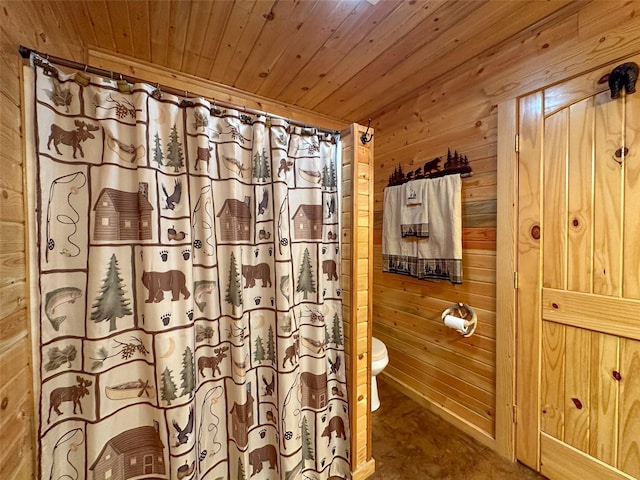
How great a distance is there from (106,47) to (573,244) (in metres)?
2.65

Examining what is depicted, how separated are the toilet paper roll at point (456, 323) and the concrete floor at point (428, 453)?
675 millimetres

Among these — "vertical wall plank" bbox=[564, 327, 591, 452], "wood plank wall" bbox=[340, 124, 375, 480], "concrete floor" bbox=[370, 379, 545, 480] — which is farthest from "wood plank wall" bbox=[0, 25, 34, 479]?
"vertical wall plank" bbox=[564, 327, 591, 452]

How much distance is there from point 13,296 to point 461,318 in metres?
2.01

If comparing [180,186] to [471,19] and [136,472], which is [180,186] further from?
[471,19]

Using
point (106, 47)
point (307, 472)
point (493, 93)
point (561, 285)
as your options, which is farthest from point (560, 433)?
point (106, 47)

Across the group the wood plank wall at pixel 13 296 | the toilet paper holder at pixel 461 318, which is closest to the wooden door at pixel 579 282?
the toilet paper holder at pixel 461 318

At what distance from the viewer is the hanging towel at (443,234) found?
163cm

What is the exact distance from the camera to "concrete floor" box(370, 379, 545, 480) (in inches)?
53.6

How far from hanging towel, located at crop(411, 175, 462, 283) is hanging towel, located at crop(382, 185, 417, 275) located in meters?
A: 0.12

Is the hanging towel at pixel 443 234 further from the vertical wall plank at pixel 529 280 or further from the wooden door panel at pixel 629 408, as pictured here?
Answer: the wooden door panel at pixel 629 408

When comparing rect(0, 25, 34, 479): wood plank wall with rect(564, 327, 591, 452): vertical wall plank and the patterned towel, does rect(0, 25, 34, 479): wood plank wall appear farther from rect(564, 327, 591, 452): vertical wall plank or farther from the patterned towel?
rect(564, 327, 591, 452): vertical wall plank

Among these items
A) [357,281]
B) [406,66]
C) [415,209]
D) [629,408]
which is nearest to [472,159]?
[415,209]

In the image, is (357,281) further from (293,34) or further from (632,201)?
(293,34)

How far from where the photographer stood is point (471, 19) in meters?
1.28
